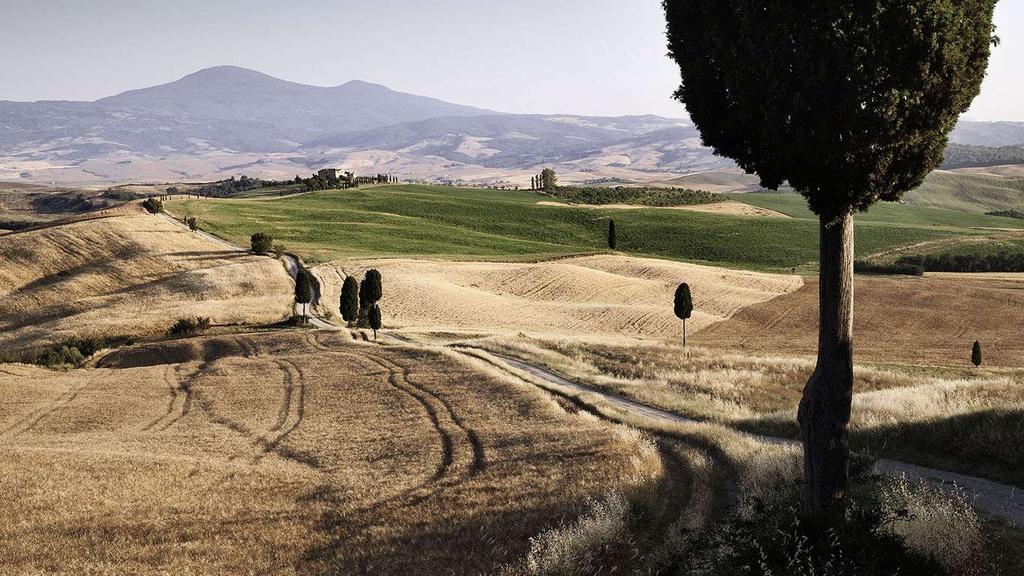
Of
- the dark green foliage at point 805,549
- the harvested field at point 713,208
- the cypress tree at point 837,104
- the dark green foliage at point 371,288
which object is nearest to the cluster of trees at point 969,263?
the harvested field at point 713,208

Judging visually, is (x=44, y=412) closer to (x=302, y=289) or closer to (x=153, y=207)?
(x=302, y=289)

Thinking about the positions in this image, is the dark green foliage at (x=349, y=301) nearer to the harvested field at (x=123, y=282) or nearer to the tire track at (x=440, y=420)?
the harvested field at (x=123, y=282)

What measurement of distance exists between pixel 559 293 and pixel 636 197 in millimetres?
85926

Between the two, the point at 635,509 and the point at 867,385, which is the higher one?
the point at 635,509

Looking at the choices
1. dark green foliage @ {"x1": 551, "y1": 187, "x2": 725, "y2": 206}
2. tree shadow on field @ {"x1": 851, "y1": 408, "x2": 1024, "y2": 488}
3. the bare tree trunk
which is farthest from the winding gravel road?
dark green foliage @ {"x1": 551, "y1": 187, "x2": 725, "y2": 206}

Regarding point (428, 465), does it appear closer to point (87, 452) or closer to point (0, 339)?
point (87, 452)

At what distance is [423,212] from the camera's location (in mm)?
122750

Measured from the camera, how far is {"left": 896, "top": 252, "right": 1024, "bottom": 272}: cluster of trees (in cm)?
8788

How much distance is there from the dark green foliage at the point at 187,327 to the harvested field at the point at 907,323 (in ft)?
123

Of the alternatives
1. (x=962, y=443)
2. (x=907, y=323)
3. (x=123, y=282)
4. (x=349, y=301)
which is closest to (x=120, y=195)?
(x=123, y=282)

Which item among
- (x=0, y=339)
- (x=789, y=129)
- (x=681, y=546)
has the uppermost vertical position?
(x=789, y=129)

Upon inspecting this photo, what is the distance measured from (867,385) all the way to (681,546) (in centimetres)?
2336

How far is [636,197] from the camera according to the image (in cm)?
15262

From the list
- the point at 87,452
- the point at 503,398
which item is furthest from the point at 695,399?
the point at 87,452
